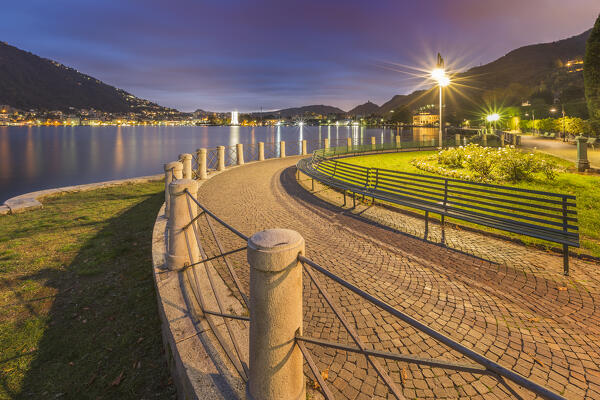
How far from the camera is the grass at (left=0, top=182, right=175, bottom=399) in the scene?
338 cm

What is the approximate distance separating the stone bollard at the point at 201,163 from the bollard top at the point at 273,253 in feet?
43.3

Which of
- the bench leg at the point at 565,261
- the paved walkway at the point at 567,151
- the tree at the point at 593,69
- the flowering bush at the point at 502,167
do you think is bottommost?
the bench leg at the point at 565,261

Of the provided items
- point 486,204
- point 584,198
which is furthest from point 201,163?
point 584,198

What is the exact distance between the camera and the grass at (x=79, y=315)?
11.1 feet

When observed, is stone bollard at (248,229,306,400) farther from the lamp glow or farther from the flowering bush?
the lamp glow

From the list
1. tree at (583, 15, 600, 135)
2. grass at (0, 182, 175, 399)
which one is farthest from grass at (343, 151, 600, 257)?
grass at (0, 182, 175, 399)

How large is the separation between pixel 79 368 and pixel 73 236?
5.15m

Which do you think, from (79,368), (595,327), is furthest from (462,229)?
(79,368)

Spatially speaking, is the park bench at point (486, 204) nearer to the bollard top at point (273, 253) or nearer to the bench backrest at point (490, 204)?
the bench backrest at point (490, 204)

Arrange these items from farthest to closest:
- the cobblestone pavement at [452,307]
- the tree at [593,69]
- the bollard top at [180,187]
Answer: the tree at [593,69] < the bollard top at [180,187] < the cobblestone pavement at [452,307]

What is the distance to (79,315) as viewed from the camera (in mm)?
4508

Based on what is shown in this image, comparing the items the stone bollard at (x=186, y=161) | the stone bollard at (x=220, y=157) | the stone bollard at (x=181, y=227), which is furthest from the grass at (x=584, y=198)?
the stone bollard at (x=220, y=157)

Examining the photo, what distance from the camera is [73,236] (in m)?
7.59

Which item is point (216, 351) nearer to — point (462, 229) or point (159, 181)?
point (462, 229)
